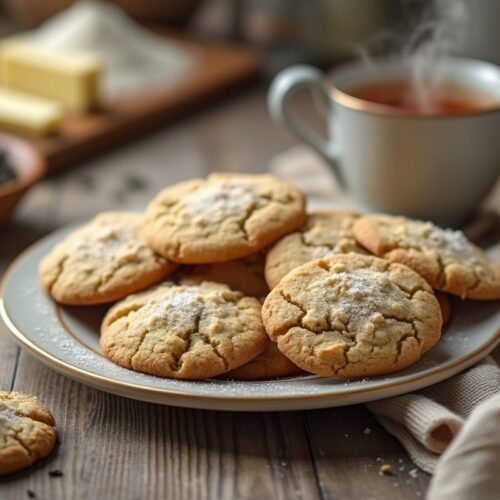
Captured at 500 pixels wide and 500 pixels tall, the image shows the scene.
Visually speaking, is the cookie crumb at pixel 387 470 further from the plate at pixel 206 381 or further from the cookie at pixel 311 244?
the cookie at pixel 311 244

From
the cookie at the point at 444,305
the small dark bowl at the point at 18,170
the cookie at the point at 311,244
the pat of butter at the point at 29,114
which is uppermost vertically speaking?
the cookie at the point at 311,244

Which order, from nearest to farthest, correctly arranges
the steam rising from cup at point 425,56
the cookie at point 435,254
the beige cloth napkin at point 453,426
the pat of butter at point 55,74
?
the beige cloth napkin at point 453,426 → the cookie at point 435,254 → the steam rising from cup at point 425,56 → the pat of butter at point 55,74

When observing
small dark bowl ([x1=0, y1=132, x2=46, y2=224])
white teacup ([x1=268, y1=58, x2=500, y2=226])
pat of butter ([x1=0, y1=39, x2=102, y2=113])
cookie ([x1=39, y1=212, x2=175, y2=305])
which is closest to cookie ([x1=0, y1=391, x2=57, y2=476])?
cookie ([x1=39, y1=212, x2=175, y2=305])

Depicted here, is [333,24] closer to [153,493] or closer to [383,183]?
[383,183]

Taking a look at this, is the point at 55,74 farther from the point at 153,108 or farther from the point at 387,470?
the point at 387,470

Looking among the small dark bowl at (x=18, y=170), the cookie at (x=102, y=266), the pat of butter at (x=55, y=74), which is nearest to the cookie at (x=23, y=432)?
the cookie at (x=102, y=266)

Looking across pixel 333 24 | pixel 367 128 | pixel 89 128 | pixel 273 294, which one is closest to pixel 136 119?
pixel 89 128
